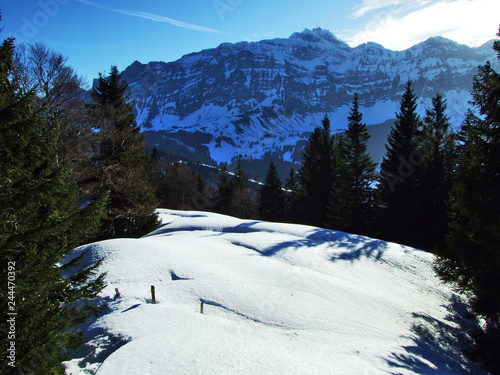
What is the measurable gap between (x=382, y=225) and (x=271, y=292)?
1978cm

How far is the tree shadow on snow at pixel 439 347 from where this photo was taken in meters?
7.73

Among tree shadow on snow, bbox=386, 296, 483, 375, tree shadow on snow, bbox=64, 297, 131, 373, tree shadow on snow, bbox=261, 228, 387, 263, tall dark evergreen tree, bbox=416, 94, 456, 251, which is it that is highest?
tall dark evergreen tree, bbox=416, 94, 456, 251

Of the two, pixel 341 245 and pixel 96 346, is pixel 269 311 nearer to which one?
pixel 96 346

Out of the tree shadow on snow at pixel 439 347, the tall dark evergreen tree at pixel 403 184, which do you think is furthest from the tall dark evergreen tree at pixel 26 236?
the tall dark evergreen tree at pixel 403 184

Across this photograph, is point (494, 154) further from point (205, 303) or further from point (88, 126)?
point (88, 126)

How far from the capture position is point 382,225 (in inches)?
1044

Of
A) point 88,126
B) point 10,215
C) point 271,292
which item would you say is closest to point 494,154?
point 271,292

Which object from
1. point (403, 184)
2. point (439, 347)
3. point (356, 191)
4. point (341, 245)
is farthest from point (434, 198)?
point (439, 347)

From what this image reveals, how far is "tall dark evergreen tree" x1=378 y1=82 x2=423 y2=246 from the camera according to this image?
23891 mm

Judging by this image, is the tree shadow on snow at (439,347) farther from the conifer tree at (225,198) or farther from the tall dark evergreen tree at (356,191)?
the conifer tree at (225,198)

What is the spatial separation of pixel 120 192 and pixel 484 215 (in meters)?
18.5

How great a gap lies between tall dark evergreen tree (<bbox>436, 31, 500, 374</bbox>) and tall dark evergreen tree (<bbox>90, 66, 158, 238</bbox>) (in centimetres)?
1662

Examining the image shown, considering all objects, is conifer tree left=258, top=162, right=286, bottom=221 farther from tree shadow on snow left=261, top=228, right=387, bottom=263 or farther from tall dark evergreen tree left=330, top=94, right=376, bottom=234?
tree shadow on snow left=261, top=228, right=387, bottom=263

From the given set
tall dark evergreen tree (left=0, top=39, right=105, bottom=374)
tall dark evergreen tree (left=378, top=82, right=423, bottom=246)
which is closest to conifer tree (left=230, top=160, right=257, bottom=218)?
tall dark evergreen tree (left=378, top=82, right=423, bottom=246)
